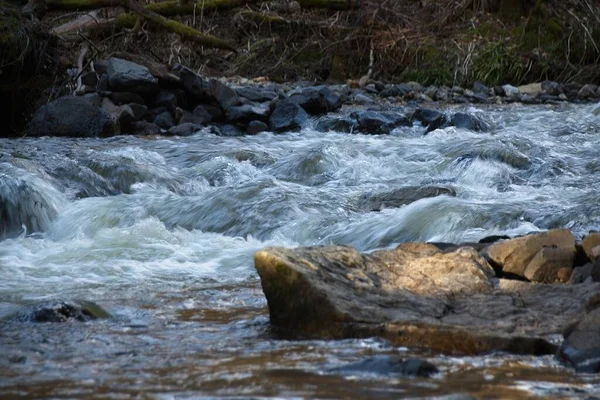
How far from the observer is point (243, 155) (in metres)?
8.24

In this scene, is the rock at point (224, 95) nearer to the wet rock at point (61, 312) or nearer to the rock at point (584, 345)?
the wet rock at point (61, 312)

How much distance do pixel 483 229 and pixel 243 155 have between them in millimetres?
3139

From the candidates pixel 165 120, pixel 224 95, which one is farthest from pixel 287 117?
pixel 165 120

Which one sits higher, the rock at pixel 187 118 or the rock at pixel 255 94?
the rock at pixel 255 94

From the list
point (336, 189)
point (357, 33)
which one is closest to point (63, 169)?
point (336, 189)

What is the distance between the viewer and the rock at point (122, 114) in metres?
9.80

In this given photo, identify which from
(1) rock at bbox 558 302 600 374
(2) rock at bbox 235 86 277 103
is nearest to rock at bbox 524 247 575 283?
(1) rock at bbox 558 302 600 374

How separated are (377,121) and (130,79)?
2.66 m

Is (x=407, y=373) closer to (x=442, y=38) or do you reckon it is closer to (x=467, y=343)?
(x=467, y=343)

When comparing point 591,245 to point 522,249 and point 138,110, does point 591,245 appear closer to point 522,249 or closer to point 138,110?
point 522,249

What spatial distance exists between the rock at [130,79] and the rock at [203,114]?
514mm

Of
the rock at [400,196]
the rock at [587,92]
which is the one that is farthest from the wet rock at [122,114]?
the rock at [587,92]

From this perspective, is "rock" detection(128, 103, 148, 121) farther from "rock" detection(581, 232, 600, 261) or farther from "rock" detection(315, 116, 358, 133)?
"rock" detection(581, 232, 600, 261)

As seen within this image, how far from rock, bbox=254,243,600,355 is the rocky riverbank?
6.01m
